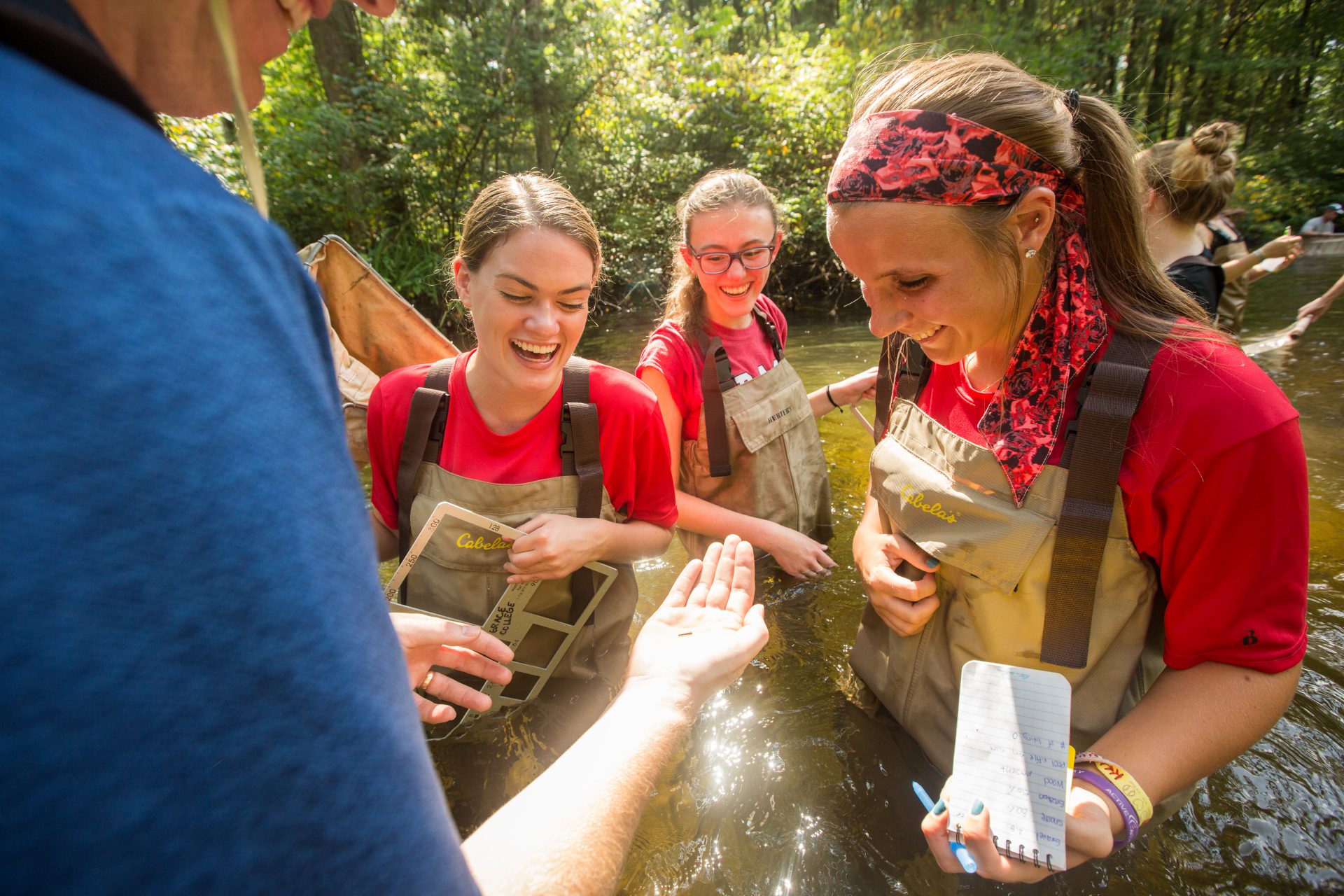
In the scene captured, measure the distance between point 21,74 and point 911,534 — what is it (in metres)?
1.91

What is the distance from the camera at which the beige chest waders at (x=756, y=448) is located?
3094 millimetres

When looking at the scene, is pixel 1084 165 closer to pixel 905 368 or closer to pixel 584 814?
pixel 905 368

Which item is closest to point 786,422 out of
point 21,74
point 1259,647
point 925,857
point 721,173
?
point 721,173

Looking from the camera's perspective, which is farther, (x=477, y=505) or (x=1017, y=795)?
(x=477, y=505)

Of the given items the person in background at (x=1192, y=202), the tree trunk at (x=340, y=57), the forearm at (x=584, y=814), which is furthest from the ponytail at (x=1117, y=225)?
Result: the tree trunk at (x=340, y=57)

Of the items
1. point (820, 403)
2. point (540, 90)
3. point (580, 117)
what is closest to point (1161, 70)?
point (580, 117)

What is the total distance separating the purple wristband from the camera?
1.35 meters

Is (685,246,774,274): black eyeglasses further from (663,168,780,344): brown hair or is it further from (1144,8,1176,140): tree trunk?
(1144,8,1176,140): tree trunk

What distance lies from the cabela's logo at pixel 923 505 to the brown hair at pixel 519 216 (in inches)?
54.4

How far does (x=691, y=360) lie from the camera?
310 cm

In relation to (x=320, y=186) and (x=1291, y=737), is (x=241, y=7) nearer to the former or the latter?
(x=1291, y=737)

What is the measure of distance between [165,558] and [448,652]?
4.77ft

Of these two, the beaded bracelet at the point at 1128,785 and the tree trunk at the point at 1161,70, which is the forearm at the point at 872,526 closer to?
the beaded bracelet at the point at 1128,785

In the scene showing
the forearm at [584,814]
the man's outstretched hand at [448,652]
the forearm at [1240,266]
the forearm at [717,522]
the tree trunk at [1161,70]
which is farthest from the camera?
the tree trunk at [1161,70]
